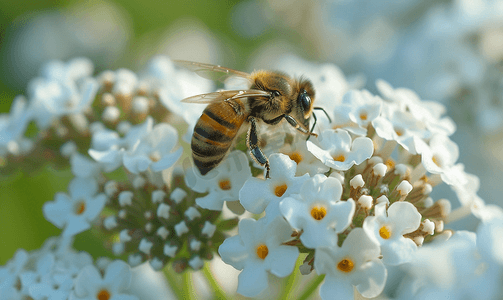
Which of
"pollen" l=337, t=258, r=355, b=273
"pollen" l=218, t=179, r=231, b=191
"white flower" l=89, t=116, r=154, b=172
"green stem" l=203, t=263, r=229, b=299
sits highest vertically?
"pollen" l=337, t=258, r=355, b=273

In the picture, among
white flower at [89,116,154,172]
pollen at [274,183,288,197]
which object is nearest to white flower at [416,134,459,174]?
pollen at [274,183,288,197]

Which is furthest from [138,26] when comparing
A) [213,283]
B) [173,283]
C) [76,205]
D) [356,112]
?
[356,112]

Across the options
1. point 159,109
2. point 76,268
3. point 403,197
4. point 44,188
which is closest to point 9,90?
point 44,188

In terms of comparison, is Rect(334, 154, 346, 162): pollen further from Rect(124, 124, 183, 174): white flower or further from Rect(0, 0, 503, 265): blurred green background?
Rect(0, 0, 503, 265): blurred green background

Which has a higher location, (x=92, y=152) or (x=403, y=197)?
(x=403, y=197)

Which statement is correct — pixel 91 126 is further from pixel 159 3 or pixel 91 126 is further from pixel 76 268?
pixel 159 3

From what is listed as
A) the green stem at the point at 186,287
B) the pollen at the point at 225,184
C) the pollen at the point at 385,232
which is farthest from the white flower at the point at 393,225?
the green stem at the point at 186,287
